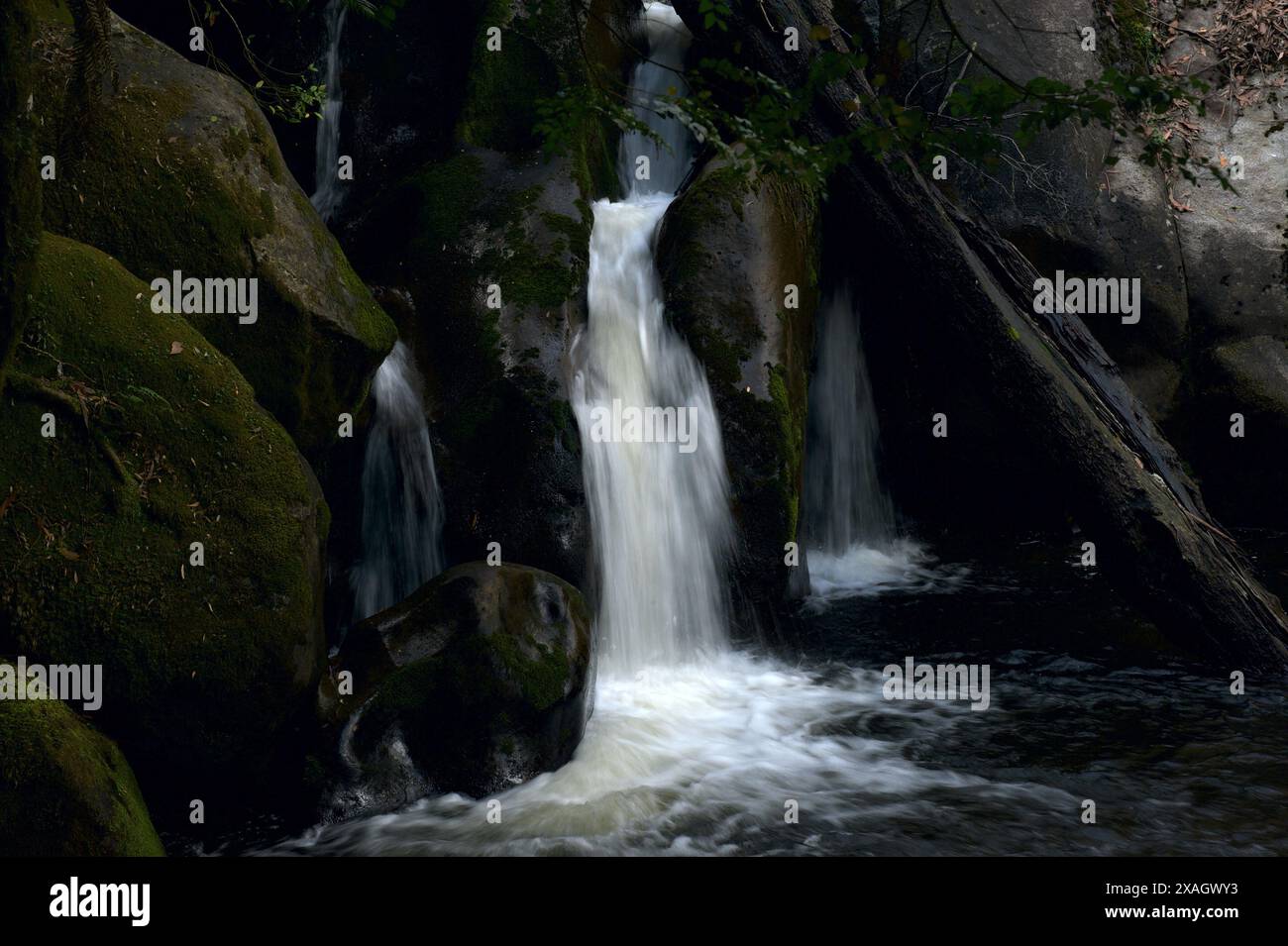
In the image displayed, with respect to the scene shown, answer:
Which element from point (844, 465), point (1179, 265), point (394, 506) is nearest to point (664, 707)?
point (394, 506)

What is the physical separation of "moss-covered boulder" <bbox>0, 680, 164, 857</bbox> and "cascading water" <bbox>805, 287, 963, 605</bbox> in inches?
247

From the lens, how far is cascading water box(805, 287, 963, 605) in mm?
Answer: 9492

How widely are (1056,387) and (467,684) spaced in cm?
451

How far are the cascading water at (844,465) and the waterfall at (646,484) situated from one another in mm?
2117

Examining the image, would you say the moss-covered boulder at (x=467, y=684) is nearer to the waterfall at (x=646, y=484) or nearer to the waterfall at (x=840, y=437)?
the waterfall at (x=646, y=484)

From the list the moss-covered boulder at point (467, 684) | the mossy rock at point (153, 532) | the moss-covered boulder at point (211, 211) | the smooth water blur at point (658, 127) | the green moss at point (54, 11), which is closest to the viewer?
the mossy rock at point (153, 532)

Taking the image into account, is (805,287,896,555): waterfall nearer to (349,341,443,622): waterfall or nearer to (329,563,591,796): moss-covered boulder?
(349,341,443,622): waterfall

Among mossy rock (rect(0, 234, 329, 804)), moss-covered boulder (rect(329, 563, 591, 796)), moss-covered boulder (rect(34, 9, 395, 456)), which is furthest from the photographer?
moss-covered boulder (rect(34, 9, 395, 456))

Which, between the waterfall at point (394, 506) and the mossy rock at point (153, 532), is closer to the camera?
the mossy rock at point (153, 532)

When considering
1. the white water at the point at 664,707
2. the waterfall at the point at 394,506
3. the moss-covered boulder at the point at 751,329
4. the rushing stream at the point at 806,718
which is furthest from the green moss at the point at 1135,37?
the waterfall at the point at 394,506

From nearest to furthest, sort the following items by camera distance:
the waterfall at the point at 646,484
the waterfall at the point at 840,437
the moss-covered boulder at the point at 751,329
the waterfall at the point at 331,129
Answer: the waterfall at the point at 646,484 < the moss-covered boulder at the point at 751,329 < the waterfall at the point at 331,129 < the waterfall at the point at 840,437

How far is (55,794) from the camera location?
3.84 metres

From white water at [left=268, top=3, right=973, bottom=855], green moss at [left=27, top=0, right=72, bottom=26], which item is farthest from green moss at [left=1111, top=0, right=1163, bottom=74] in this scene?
green moss at [left=27, top=0, right=72, bottom=26]

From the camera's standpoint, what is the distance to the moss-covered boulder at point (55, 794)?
12.3 feet
